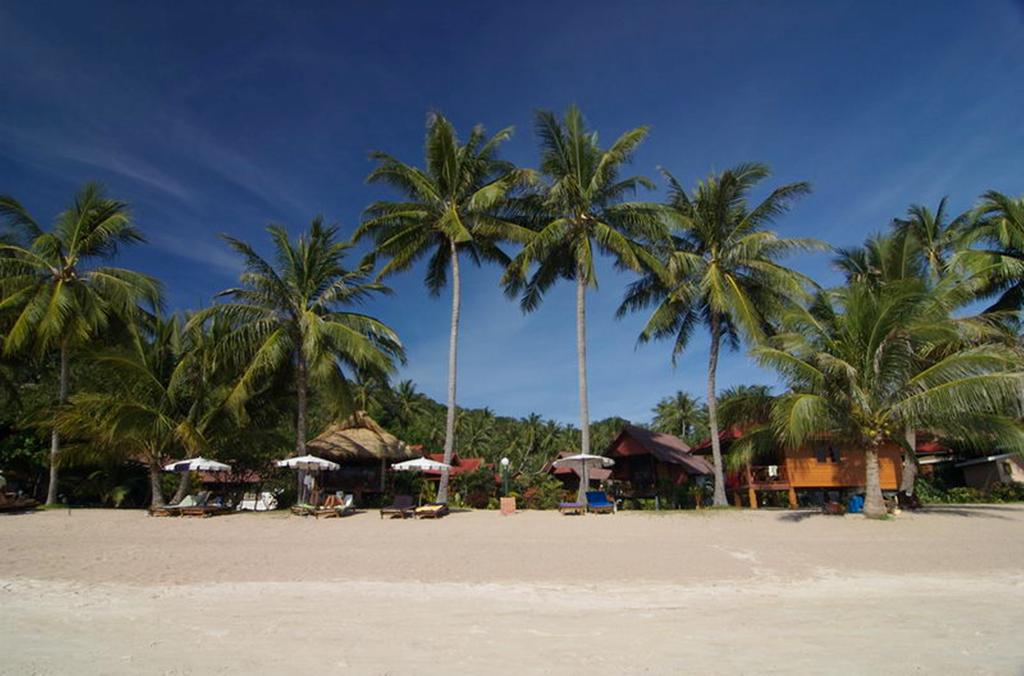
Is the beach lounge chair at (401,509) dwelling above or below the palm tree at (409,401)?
below

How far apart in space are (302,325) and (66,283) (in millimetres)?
8099

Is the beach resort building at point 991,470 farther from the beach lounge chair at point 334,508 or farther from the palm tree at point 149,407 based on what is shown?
the palm tree at point 149,407

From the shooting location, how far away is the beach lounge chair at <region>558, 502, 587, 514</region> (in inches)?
736

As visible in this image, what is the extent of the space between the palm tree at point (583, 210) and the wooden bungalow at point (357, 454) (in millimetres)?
9730

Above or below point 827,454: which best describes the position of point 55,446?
below

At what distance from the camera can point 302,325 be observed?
797 inches

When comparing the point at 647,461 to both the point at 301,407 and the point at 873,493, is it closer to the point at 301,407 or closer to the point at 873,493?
the point at 873,493

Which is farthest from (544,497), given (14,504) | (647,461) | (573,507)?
(14,504)

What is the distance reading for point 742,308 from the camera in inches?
803

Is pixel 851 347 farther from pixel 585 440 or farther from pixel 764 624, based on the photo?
pixel 764 624

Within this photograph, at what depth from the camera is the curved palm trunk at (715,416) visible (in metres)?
20.8

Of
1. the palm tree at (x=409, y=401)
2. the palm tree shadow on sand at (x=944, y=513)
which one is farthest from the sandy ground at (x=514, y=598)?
the palm tree at (x=409, y=401)

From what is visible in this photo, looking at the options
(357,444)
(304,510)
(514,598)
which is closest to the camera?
(514,598)

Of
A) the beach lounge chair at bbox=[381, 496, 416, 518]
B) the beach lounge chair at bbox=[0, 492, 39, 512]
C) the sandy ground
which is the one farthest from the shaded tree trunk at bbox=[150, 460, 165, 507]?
the beach lounge chair at bbox=[381, 496, 416, 518]
